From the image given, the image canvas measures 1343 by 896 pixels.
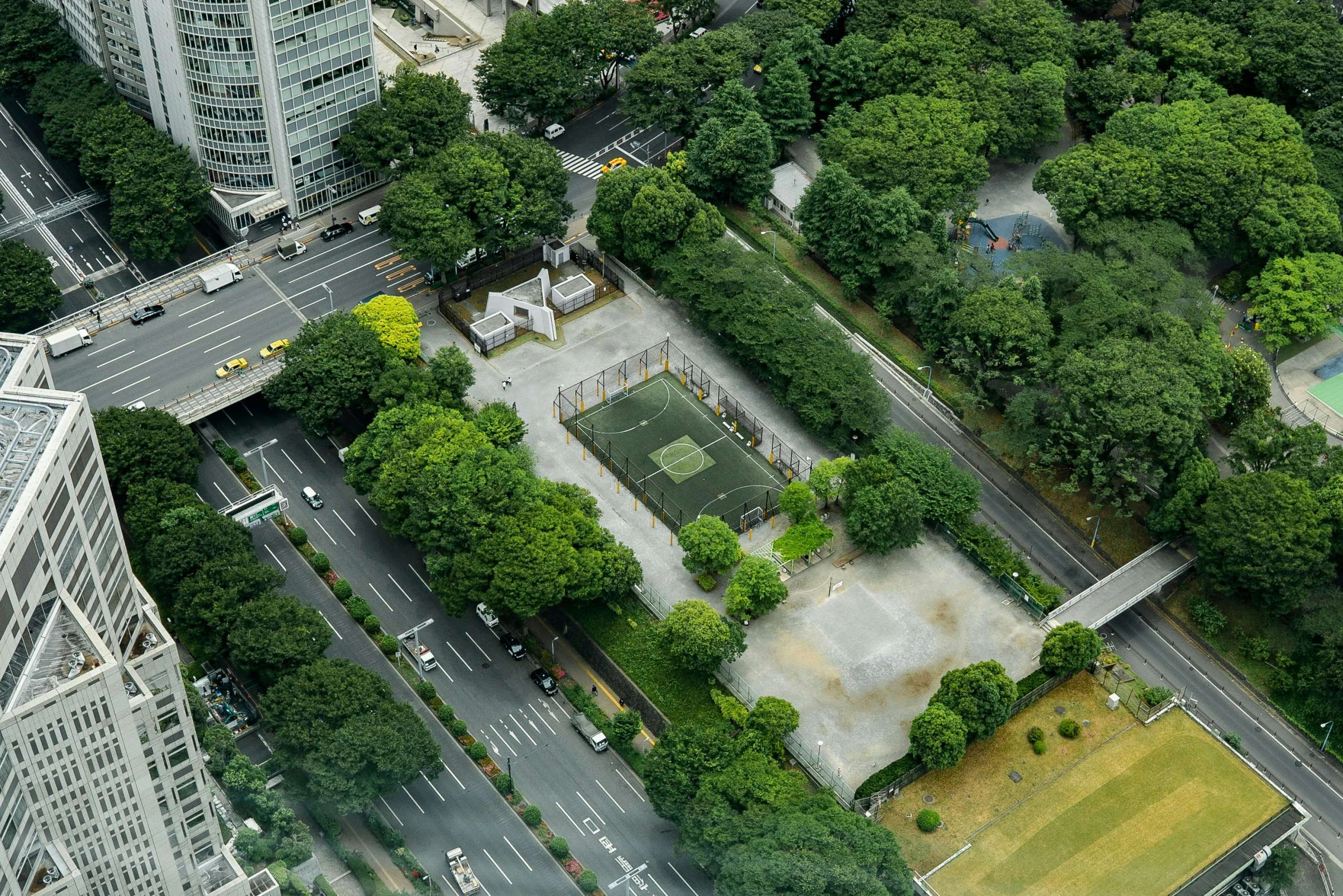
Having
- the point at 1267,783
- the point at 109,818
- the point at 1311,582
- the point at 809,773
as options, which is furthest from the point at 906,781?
the point at 109,818

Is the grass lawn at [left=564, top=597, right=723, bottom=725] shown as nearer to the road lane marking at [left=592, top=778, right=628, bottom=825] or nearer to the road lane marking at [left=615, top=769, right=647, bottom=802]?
the road lane marking at [left=615, top=769, right=647, bottom=802]

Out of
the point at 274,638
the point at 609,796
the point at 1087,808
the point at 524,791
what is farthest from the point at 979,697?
the point at 274,638

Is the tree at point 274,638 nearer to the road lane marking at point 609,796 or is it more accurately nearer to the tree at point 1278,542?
→ the road lane marking at point 609,796

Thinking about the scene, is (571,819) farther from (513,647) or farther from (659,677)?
(513,647)

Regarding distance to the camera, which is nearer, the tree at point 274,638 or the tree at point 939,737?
the tree at point 939,737

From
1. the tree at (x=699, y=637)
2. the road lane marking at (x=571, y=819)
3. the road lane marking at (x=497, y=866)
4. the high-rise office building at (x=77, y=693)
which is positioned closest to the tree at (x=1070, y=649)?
the tree at (x=699, y=637)

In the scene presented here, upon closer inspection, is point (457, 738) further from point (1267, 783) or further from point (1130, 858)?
point (1267, 783)
